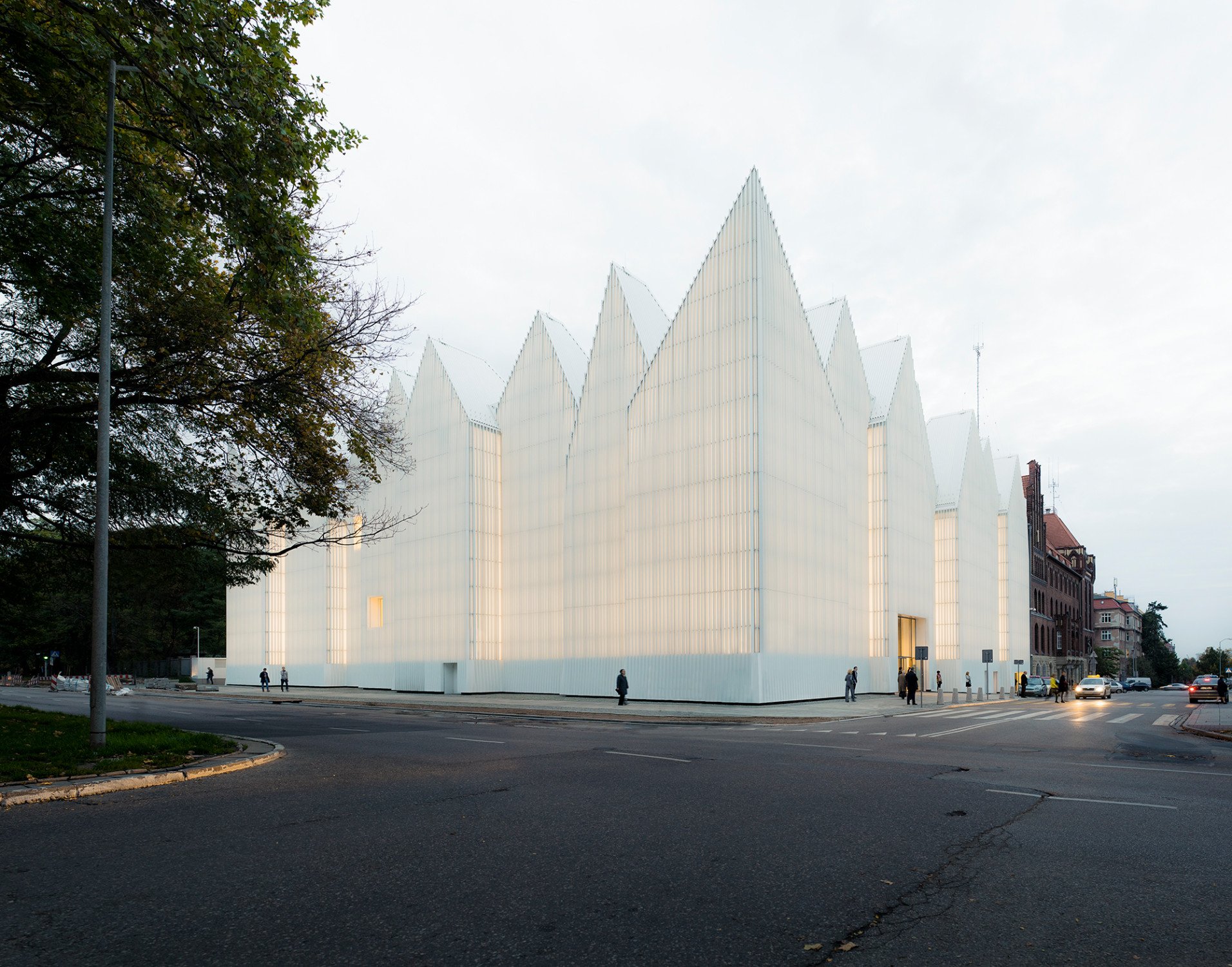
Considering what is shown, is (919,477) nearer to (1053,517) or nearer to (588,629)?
(588,629)

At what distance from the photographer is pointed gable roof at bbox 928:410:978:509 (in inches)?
2156

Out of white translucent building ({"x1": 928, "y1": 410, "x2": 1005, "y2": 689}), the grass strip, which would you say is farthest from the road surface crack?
white translucent building ({"x1": 928, "y1": 410, "x2": 1005, "y2": 689})

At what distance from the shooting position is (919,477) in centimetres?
5091

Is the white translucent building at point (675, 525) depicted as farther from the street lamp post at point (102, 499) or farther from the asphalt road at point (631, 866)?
the asphalt road at point (631, 866)

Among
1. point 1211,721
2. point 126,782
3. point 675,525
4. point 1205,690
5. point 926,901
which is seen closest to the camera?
point 926,901

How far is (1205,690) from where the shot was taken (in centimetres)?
4109

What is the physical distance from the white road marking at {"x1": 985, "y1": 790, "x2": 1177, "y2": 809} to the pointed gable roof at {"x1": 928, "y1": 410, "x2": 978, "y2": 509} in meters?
47.4

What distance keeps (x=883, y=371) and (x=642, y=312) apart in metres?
16.7

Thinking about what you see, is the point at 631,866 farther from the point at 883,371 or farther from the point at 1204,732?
the point at 883,371

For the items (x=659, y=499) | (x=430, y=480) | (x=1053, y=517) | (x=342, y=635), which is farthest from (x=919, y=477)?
(x=1053, y=517)

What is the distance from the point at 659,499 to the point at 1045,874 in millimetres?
30245

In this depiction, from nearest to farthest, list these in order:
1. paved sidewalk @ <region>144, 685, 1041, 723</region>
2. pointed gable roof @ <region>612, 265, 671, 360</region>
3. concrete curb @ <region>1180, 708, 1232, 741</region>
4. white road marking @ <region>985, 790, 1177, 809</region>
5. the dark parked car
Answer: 1. white road marking @ <region>985, 790, 1177, 809</region>
2. concrete curb @ <region>1180, 708, 1232, 741</region>
3. paved sidewalk @ <region>144, 685, 1041, 723</region>
4. pointed gable roof @ <region>612, 265, 671, 360</region>
5. the dark parked car

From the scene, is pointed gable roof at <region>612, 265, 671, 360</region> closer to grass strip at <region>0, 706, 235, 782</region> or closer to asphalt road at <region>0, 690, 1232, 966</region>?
grass strip at <region>0, 706, 235, 782</region>

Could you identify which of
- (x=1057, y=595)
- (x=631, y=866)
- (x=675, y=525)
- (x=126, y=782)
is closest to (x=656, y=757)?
(x=126, y=782)
